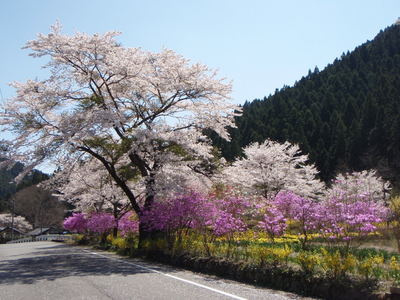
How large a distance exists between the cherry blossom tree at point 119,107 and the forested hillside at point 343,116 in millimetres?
34103

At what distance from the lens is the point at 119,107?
A: 1703 centimetres

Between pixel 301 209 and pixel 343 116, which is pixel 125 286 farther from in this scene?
pixel 343 116

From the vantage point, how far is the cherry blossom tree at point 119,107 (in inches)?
563

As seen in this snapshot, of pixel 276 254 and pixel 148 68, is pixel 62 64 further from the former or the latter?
pixel 276 254

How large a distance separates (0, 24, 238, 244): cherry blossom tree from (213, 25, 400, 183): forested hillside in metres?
34.1

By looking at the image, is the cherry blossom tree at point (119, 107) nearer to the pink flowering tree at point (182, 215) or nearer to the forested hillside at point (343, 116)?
the pink flowering tree at point (182, 215)

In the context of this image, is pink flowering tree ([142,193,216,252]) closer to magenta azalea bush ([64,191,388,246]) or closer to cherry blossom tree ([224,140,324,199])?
magenta azalea bush ([64,191,388,246])

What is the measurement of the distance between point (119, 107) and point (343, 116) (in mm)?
55661

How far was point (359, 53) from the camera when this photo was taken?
306 feet

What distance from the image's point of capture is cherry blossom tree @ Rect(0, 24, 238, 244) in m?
14.3

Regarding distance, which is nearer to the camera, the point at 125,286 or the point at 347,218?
the point at 125,286

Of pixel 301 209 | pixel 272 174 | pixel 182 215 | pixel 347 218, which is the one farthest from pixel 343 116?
pixel 347 218

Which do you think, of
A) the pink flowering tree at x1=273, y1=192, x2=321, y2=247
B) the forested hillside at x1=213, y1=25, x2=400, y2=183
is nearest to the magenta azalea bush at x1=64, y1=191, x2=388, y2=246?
the pink flowering tree at x1=273, y1=192, x2=321, y2=247

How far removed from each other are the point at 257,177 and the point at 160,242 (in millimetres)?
19619
